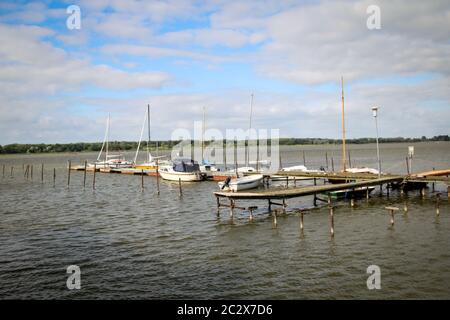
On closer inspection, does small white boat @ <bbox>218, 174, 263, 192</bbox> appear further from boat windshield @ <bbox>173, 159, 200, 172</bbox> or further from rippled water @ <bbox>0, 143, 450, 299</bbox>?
boat windshield @ <bbox>173, 159, 200, 172</bbox>

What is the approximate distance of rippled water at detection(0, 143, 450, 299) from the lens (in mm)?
16859

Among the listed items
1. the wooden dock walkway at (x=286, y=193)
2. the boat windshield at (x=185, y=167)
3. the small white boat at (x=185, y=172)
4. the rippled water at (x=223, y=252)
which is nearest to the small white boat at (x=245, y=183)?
the rippled water at (x=223, y=252)

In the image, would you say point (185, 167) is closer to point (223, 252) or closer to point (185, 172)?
point (185, 172)

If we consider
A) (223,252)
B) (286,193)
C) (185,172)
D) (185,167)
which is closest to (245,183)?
(185,172)

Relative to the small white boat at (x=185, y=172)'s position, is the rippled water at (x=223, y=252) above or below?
below

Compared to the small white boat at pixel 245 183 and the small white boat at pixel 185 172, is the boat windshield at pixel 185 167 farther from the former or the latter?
the small white boat at pixel 245 183

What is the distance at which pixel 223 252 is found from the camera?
2228cm

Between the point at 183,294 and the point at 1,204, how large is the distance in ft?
118

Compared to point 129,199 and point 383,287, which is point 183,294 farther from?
point 129,199

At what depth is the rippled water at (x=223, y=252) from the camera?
16.9 m

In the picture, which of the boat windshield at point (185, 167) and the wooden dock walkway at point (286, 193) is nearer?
the wooden dock walkway at point (286, 193)

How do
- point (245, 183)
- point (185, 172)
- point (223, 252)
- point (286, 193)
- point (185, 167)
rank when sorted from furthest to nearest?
1. point (185, 167)
2. point (185, 172)
3. point (245, 183)
4. point (286, 193)
5. point (223, 252)

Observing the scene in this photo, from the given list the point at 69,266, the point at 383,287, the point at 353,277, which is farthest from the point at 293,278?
the point at 69,266
